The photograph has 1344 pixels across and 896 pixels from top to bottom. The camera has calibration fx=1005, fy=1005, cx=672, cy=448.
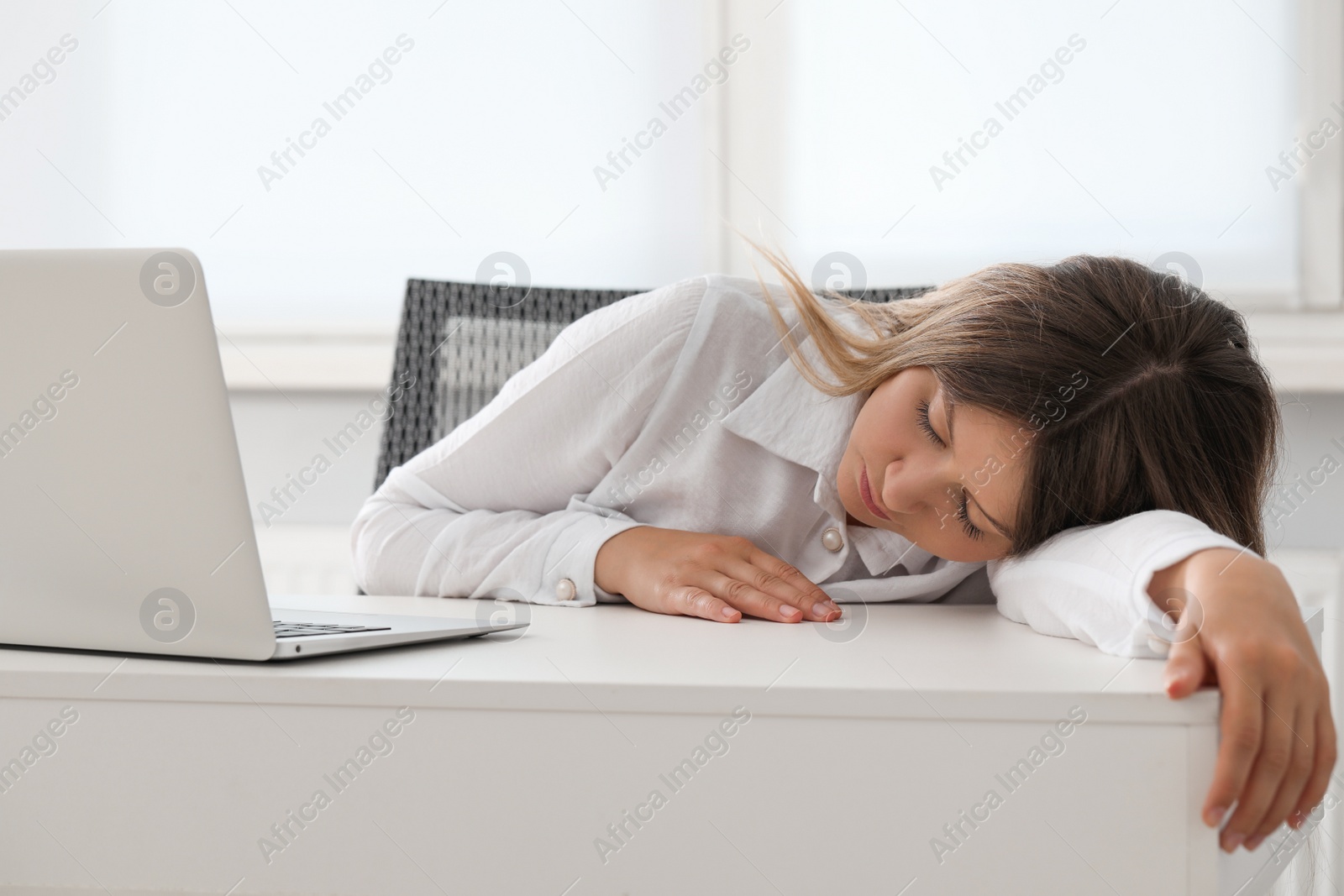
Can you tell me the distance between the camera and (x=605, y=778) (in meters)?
0.42

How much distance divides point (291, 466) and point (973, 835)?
1.37 meters

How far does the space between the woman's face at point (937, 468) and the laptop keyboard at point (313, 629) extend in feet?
1.15

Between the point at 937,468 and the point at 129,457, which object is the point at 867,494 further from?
the point at 129,457

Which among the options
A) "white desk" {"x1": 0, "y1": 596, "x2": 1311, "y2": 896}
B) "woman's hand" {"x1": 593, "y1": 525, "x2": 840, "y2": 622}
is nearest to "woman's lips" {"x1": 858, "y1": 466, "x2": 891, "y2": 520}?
"woman's hand" {"x1": 593, "y1": 525, "x2": 840, "y2": 622}

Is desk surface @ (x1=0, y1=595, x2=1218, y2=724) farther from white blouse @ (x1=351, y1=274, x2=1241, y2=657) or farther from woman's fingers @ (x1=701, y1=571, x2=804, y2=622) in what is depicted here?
white blouse @ (x1=351, y1=274, x2=1241, y2=657)

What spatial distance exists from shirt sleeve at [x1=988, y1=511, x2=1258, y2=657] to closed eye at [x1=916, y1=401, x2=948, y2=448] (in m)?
0.10

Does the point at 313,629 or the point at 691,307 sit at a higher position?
the point at 691,307

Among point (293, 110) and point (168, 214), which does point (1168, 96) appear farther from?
point (168, 214)

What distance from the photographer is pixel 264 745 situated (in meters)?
0.44

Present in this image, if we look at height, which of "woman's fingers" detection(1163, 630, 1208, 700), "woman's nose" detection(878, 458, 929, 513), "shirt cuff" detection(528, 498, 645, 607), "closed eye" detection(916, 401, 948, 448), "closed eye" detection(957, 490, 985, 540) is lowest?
"shirt cuff" detection(528, 498, 645, 607)

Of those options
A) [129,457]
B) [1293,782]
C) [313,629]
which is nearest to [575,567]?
[313,629]

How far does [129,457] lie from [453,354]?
668mm

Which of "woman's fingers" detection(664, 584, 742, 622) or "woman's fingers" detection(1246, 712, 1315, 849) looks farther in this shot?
"woman's fingers" detection(664, 584, 742, 622)

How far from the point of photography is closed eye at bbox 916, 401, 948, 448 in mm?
687
